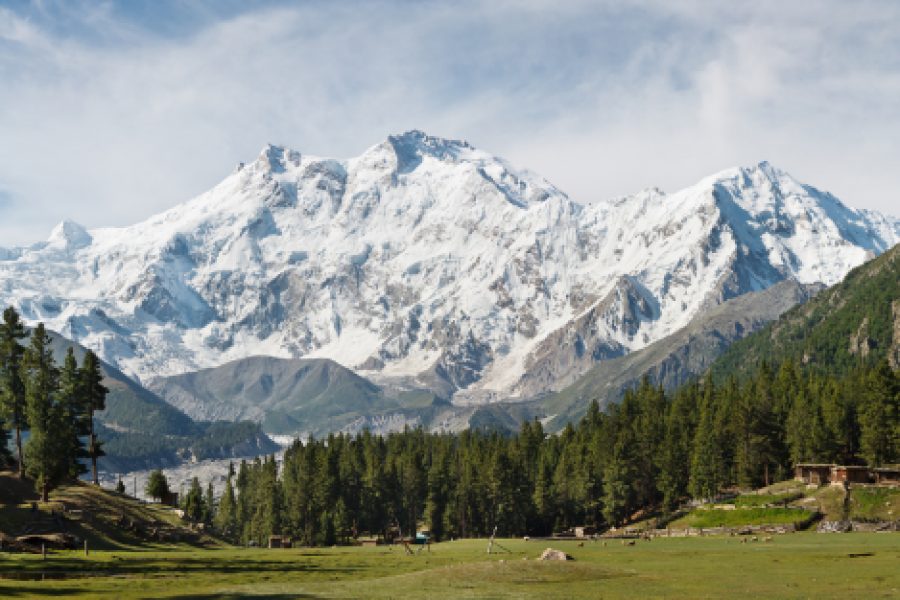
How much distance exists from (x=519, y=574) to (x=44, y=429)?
68.0 meters

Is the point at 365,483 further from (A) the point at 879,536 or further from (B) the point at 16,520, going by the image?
(A) the point at 879,536

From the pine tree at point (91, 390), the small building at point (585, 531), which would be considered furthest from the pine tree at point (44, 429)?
the small building at point (585, 531)

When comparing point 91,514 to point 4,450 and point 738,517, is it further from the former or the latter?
point 738,517

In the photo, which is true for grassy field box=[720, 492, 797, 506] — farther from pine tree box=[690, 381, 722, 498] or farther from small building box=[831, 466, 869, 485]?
pine tree box=[690, 381, 722, 498]

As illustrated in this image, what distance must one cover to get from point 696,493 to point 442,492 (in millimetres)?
52864

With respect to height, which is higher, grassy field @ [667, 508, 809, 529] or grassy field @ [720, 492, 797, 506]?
grassy field @ [720, 492, 797, 506]

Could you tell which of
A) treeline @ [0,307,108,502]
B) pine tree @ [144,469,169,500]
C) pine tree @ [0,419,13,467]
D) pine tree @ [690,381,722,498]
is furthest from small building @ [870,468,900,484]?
pine tree @ [144,469,169,500]

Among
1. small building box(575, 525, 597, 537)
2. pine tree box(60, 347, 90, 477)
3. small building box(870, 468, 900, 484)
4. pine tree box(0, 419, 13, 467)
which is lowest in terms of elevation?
small building box(575, 525, 597, 537)

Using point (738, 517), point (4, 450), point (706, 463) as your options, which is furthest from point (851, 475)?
point (4, 450)

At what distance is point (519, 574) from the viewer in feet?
218

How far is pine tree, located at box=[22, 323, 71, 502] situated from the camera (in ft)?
319

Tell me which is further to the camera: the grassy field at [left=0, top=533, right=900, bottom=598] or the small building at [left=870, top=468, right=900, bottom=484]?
the small building at [left=870, top=468, right=900, bottom=484]

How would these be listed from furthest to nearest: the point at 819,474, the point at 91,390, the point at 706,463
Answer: the point at 91,390
the point at 706,463
the point at 819,474

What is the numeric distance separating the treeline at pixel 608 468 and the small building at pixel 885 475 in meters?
17.7
